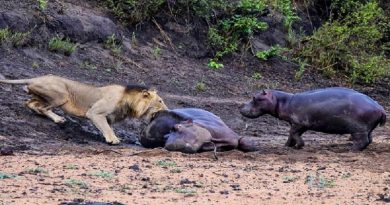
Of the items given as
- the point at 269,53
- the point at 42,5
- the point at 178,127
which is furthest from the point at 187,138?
the point at 269,53

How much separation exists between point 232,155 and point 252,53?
9.08m

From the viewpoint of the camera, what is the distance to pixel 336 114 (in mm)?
11086

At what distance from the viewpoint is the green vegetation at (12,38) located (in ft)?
46.9

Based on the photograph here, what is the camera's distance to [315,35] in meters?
19.4

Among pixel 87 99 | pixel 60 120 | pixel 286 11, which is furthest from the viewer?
pixel 286 11

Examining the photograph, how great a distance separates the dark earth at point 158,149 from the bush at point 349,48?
324 mm

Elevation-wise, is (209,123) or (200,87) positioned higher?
(209,123)

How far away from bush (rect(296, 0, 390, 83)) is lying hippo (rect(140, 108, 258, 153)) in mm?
8497

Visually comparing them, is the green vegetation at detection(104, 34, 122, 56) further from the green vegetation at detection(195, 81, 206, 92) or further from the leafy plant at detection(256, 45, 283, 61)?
the leafy plant at detection(256, 45, 283, 61)

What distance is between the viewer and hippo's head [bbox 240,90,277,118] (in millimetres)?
11789

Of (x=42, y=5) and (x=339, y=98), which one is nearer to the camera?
(x=339, y=98)

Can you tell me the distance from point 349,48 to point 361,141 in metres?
8.65

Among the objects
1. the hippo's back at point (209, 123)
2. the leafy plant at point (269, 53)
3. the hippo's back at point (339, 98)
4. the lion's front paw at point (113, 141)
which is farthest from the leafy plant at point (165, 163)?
the leafy plant at point (269, 53)

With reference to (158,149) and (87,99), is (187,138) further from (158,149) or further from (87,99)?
(87,99)
